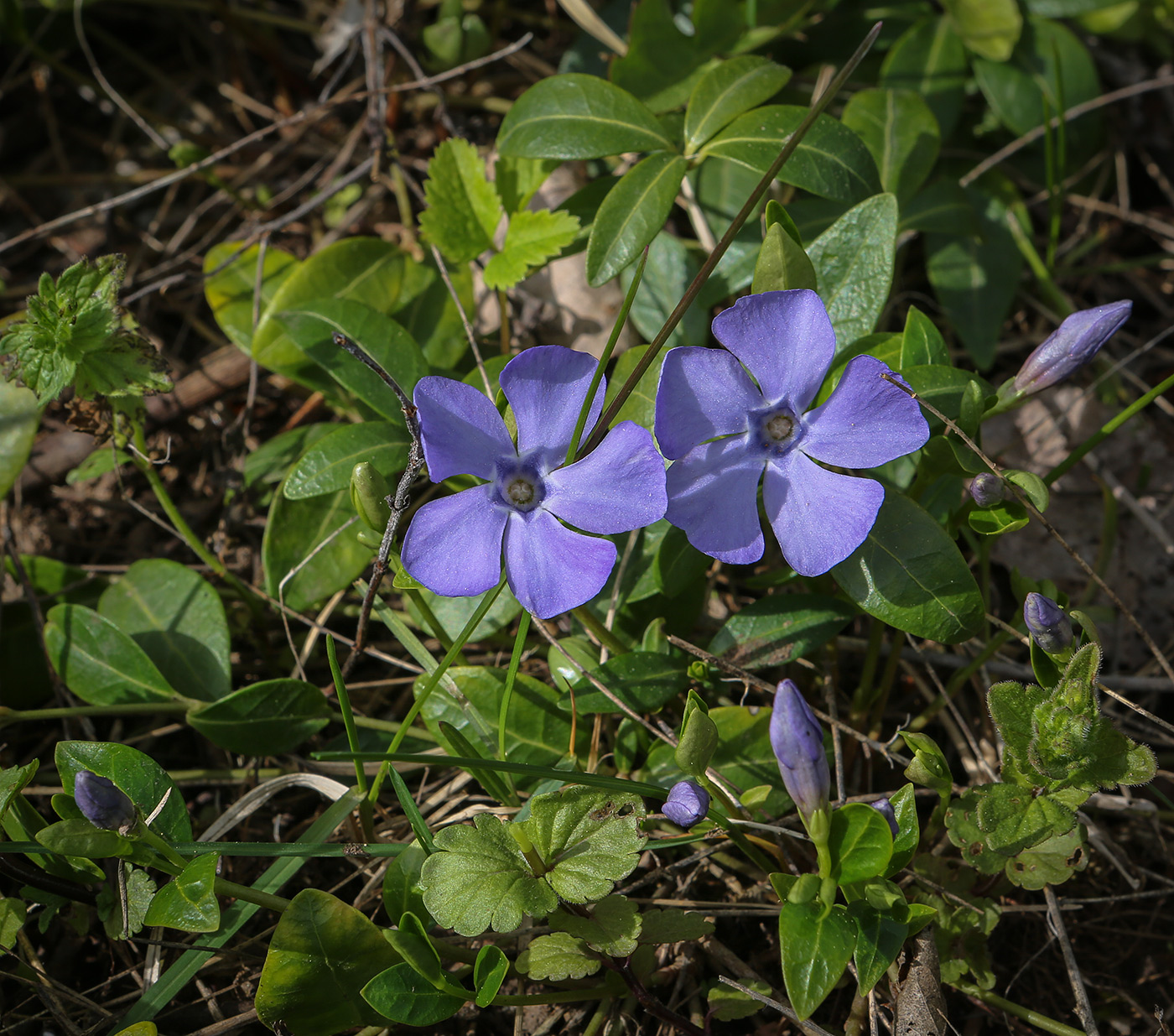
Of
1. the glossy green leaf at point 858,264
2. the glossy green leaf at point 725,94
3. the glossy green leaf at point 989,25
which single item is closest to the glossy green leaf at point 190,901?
the glossy green leaf at point 858,264

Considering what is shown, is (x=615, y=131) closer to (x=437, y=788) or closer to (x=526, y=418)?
(x=526, y=418)

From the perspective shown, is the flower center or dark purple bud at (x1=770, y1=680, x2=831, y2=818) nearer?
dark purple bud at (x1=770, y1=680, x2=831, y2=818)

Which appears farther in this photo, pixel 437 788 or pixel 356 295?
pixel 356 295

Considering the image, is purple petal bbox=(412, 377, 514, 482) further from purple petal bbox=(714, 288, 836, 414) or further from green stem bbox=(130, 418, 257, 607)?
green stem bbox=(130, 418, 257, 607)

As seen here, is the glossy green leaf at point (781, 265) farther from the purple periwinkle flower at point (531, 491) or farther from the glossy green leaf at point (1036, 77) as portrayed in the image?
the glossy green leaf at point (1036, 77)

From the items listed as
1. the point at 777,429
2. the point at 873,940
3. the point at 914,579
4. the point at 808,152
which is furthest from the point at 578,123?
the point at 873,940

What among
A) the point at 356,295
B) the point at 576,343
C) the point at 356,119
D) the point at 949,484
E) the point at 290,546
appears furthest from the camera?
the point at 356,119

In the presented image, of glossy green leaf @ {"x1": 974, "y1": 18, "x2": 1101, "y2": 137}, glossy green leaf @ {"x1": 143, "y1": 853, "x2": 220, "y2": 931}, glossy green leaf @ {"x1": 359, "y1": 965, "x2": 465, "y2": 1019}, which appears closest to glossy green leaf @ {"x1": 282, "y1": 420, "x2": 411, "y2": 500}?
glossy green leaf @ {"x1": 143, "y1": 853, "x2": 220, "y2": 931}

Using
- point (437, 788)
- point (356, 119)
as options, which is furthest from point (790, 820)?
point (356, 119)

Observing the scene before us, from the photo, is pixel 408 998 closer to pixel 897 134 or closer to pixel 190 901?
pixel 190 901
